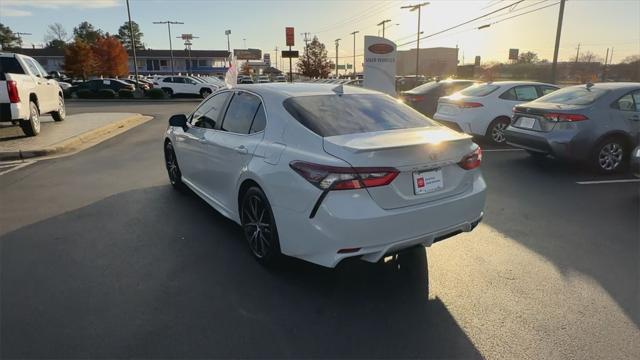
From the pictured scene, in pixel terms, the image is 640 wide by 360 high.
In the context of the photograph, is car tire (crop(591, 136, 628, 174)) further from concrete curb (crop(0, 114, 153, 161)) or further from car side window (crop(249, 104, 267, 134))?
concrete curb (crop(0, 114, 153, 161))

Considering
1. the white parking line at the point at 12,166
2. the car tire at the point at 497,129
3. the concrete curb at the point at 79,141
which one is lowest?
the white parking line at the point at 12,166

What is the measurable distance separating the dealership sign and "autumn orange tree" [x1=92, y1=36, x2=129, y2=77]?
61815 mm

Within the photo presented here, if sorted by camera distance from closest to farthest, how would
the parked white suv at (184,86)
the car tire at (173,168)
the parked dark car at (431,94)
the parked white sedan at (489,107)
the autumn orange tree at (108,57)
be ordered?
the car tire at (173,168) → the parked white sedan at (489,107) → the parked dark car at (431,94) → the parked white suv at (184,86) → the autumn orange tree at (108,57)

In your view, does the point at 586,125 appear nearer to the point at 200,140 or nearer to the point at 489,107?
the point at 489,107

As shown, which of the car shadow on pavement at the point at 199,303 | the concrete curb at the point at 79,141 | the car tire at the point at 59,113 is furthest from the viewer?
the car tire at the point at 59,113

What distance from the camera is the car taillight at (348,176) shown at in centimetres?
284

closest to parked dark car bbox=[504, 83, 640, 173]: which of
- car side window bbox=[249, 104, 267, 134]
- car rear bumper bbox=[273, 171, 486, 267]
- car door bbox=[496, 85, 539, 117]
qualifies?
car door bbox=[496, 85, 539, 117]

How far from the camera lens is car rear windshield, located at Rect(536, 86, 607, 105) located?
272 inches

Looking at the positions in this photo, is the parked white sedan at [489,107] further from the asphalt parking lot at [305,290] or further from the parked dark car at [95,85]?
the parked dark car at [95,85]

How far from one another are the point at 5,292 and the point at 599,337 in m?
4.36

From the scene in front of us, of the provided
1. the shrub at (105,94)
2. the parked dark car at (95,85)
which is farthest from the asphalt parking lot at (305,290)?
→ the parked dark car at (95,85)

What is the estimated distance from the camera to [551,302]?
314 centimetres

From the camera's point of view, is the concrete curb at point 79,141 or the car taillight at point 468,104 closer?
the concrete curb at point 79,141

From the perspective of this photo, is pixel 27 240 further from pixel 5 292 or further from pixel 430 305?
pixel 430 305
